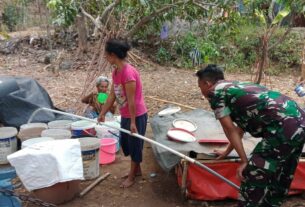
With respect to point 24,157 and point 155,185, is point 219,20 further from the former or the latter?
point 24,157

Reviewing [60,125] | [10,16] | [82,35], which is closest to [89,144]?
[60,125]

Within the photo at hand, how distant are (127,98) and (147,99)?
3907mm

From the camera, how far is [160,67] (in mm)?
10523

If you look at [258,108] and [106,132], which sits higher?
[258,108]

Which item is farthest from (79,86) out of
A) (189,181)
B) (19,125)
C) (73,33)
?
(189,181)

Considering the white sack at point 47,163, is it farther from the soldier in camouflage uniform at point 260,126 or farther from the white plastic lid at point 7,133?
the soldier in camouflage uniform at point 260,126

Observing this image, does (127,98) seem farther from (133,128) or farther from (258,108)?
(258,108)

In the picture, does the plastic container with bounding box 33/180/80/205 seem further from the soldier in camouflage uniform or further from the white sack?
the soldier in camouflage uniform

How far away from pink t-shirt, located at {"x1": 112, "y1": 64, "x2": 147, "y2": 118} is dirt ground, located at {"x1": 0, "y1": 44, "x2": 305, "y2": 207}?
0.80 meters

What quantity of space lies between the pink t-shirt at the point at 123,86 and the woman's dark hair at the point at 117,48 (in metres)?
0.12

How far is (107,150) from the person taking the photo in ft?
14.7

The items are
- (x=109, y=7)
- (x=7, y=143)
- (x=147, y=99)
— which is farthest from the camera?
(x=147, y=99)

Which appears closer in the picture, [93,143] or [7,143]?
[93,143]

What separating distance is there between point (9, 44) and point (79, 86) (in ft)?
15.7
